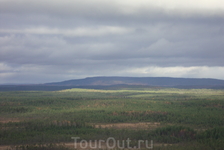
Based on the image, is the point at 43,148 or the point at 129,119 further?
the point at 129,119

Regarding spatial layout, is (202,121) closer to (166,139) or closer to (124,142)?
(166,139)

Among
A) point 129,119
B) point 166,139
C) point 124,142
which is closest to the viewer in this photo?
point 124,142

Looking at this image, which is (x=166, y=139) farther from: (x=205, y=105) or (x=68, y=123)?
(x=205, y=105)

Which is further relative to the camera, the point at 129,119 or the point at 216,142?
the point at 129,119

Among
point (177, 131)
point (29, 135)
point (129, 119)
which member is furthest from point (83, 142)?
point (129, 119)

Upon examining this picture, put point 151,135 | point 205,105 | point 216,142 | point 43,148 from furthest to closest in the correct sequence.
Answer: point 205,105
point 151,135
point 216,142
point 43,148

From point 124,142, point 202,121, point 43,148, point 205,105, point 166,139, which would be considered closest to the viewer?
point 43,148

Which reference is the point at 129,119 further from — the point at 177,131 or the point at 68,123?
the point at 177,131

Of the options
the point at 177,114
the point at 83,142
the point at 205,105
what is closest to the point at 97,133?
the point at 83,142

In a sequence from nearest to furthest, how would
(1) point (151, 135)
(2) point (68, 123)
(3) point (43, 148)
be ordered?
(3) point (43, 148) < (1) point (151, 135) < (2) point (68, 123)
